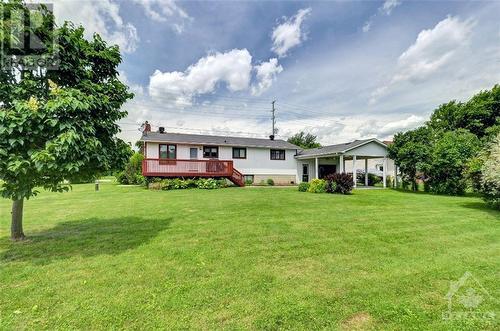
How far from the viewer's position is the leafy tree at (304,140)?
146 feet

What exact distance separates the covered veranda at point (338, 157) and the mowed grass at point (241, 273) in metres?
12.4

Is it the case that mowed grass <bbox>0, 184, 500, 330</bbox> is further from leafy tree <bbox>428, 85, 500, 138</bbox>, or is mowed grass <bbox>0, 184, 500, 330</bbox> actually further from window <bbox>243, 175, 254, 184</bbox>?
leafy tree <bbox>428, 85, 500, 138</bbox>

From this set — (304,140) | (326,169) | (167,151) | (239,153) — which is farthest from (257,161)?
(304,140)

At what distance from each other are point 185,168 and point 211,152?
3.37 metres

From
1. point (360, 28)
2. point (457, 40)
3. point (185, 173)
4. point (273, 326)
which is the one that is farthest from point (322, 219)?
point (185, 173)

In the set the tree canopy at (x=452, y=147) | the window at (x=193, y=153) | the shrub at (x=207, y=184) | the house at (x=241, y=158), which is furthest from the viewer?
the window at (x=193, y=153)

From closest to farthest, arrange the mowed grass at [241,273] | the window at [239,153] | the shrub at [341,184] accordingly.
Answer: the mowed grass at [241,273]
the shrub at [341,184]
the window at [239,153]

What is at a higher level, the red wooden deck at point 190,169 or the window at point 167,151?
the window at point 167,151

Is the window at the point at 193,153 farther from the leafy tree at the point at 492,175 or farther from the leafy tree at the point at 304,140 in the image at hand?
the leafy tree at the point at 304,140

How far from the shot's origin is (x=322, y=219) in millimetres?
7223

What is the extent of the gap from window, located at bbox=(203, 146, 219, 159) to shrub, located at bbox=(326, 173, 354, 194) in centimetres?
1049

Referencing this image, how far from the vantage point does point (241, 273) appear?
3584mm

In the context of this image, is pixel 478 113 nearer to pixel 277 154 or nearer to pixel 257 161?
pixel 277 154

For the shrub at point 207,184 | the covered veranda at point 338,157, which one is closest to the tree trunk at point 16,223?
the shrub at point 207,184
